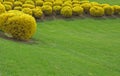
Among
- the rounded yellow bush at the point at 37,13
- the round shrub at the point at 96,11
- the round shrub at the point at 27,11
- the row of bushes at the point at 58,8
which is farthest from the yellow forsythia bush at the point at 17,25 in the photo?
the round shrub at the point at 96,11

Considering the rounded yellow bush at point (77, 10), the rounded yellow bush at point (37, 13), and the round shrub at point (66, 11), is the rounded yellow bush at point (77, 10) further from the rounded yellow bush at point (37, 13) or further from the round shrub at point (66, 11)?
the rounded yellow bush at point (37, 13)

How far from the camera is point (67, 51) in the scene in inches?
532

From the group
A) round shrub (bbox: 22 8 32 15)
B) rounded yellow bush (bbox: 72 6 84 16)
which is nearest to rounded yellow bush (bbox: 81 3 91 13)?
rounded yellow bush (bbox: 72 6 84 16)

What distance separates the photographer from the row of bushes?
20155mm

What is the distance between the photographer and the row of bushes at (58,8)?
20155 mm

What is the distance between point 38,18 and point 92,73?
10.1 meters

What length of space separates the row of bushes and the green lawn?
580 millimetres

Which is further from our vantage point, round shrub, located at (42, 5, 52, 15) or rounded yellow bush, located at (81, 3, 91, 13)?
rounded yellow bush, located at (81, 3, 91, 13)

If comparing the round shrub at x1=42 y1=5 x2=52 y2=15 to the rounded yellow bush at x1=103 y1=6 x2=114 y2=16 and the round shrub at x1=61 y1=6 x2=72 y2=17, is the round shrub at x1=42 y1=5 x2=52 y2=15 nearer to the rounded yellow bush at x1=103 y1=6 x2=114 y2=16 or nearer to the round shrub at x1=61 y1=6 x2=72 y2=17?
the round shrub at x1=61 y1=6 x2=72 y2=17

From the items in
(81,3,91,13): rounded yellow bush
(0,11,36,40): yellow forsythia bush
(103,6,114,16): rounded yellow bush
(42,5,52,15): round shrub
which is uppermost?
(0,11,36,40): yellow forsythia bush

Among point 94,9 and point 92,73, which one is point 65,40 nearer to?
point 92,73

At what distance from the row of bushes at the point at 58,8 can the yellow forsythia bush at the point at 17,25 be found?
234 inches

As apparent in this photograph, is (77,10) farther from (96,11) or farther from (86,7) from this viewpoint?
(96,11)

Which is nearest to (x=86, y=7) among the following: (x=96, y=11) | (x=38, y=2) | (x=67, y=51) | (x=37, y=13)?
(x=96, y=11)
